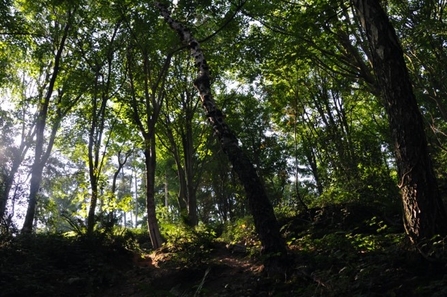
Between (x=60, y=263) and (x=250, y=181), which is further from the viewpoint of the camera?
(x=60, y=263)

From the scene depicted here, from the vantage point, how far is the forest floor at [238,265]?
429 cm

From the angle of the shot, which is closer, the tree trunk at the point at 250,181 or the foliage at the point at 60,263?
the tree trunk at the point at 250,181

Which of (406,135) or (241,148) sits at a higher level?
(241,148)

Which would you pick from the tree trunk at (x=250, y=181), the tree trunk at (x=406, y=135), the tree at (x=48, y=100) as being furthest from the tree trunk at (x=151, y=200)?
the tree trunk at (x=406, y=135)

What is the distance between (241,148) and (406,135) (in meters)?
8.84

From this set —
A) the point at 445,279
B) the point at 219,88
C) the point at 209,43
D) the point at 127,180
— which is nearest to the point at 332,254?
the point at 445,279

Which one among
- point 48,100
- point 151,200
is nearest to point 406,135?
point 151,200

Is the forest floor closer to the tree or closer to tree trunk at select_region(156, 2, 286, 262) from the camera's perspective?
tree trunk at select_region(156, 2, 286, 262)

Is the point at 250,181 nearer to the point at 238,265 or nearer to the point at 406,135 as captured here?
the point at 406,135

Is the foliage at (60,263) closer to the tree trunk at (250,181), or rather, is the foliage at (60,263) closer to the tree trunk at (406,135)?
the tree trunk at (250,181)

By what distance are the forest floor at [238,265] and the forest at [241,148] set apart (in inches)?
1.5

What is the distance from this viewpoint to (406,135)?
180 inches

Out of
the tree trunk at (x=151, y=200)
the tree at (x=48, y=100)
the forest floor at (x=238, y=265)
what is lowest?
the forest floor at (x=238, y=265)

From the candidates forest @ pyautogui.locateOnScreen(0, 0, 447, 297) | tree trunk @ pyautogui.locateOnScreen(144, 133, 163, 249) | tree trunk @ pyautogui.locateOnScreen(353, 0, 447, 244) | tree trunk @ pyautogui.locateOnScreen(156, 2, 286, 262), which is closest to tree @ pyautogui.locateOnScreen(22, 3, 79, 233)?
forest @ pyautogui.locateOnScreen(0, 0, 447, 297)
